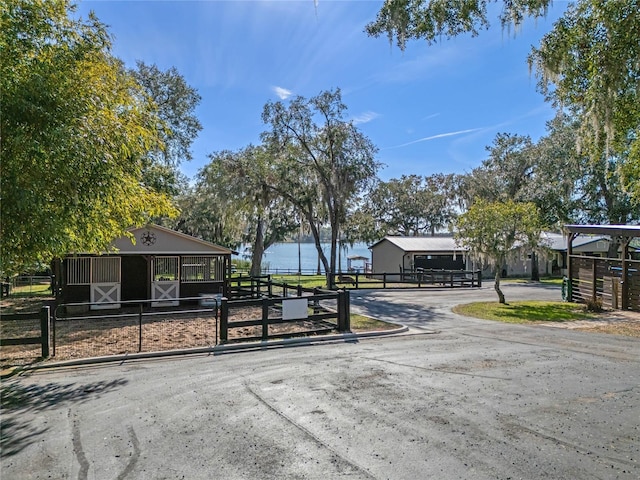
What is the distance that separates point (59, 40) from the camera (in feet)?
22.0

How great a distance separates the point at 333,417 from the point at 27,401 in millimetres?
4370

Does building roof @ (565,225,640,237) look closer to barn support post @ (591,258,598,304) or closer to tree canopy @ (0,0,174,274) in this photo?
barn support post @ (591,258,598,304)

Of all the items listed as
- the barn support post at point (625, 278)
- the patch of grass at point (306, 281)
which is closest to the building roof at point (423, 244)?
the patch of grass at point (306, 281)

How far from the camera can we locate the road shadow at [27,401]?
486cm

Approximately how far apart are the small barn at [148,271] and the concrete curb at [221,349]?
5.86 metres

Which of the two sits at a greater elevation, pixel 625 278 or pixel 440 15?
pixel 440 15

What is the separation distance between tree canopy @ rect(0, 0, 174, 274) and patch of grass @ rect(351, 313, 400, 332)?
7.02m

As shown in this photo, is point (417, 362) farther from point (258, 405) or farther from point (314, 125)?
point (314, 125)

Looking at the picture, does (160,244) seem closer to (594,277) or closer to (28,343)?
(28,343)

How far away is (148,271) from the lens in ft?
54.2

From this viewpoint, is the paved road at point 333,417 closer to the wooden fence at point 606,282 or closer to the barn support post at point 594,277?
the wooden fence at point 606,282

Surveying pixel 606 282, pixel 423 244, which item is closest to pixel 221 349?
pixel 606 282

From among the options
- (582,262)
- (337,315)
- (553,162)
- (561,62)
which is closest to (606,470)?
(337,315)

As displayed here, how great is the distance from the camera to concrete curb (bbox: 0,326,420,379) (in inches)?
315
